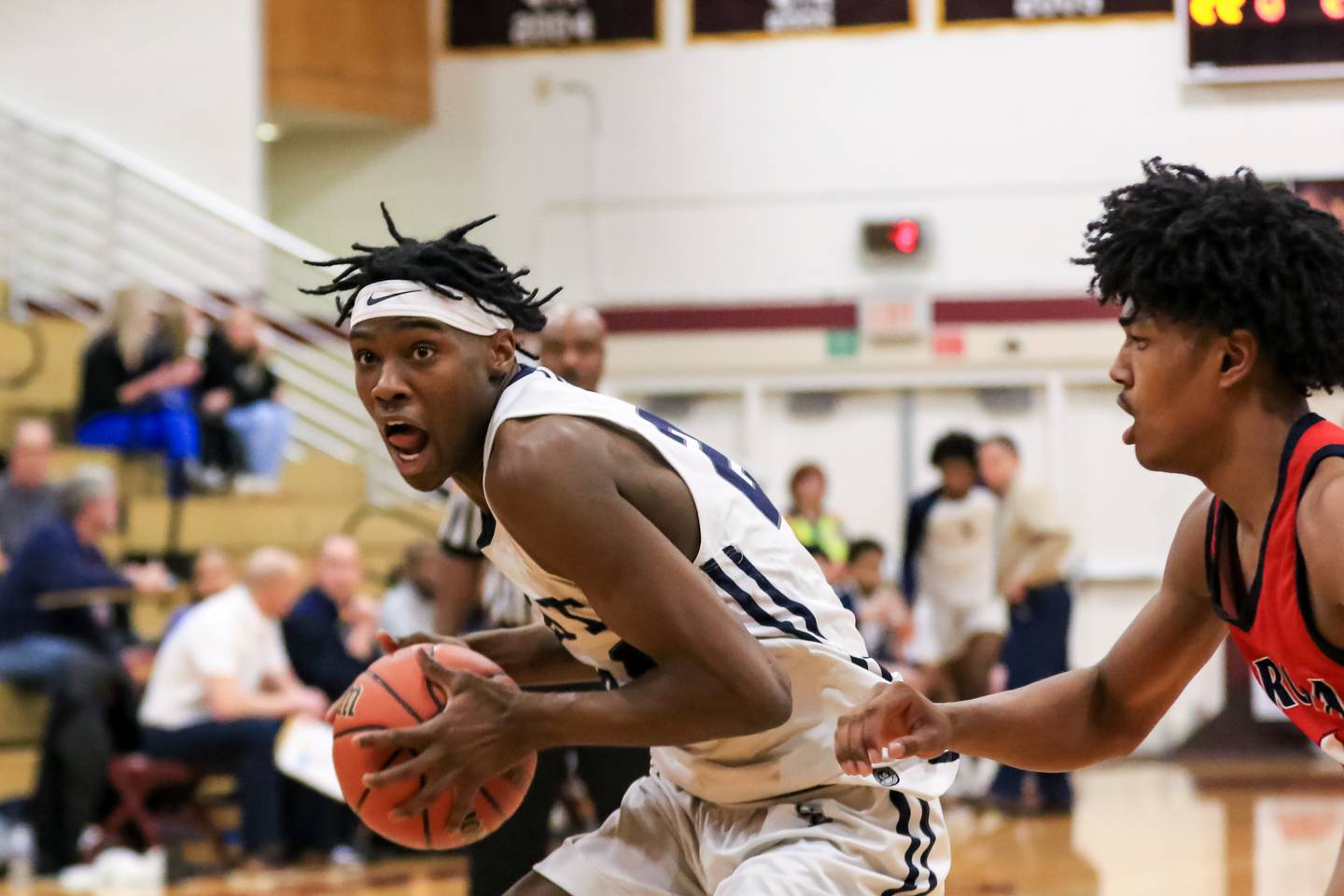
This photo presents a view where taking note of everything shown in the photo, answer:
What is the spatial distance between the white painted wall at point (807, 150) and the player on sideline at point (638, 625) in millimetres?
10679

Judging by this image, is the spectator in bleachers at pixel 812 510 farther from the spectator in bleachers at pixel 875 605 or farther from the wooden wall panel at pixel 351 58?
the wooden wall panel at pixel 351 58

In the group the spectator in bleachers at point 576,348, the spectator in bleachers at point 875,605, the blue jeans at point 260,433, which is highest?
the spectator in bleachers at point 576,348

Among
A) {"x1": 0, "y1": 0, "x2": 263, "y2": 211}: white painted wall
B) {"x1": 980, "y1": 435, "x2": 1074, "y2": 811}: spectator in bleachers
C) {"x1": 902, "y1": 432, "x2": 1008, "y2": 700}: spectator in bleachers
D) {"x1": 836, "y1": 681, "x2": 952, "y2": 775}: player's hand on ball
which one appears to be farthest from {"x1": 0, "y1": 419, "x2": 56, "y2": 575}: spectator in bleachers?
{"x1": 836, "y1": 681, "x2": 952, "y2": 775}: player's hand on ball

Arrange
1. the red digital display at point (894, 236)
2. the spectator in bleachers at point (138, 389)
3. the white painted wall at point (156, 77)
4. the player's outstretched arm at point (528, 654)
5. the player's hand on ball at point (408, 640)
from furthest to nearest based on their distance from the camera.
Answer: the red digital display at point (894, 236) < the white painted wall at point (156, 77) < the spectator in bleachers at point (138, 389) < the player's outstretched arm at point (528, 654) < the player's hand on ball at point (408, 640)

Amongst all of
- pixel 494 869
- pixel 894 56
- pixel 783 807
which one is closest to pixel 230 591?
pixel 494 869

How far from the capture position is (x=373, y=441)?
42.7ft

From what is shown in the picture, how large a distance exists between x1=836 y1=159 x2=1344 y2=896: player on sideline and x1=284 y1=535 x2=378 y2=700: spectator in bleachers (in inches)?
230

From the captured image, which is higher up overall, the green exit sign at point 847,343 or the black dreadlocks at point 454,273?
the black dreadlocks at point 454,273

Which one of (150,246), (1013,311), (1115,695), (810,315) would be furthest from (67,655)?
(1013,311)

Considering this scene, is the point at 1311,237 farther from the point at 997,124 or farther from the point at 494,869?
the point at 997,124

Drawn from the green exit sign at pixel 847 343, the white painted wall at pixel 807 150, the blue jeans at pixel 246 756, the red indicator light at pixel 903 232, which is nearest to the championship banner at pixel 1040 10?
the white painted wall at pixel 807 150

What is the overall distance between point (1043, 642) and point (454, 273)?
7.16 metres

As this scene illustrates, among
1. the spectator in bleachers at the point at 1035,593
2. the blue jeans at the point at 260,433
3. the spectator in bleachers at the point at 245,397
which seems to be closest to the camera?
the spectator in bleachers at the point at 1035,593

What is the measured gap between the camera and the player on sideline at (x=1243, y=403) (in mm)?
2529
